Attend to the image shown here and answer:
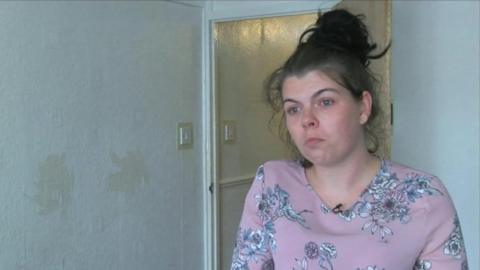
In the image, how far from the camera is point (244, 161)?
114 inches

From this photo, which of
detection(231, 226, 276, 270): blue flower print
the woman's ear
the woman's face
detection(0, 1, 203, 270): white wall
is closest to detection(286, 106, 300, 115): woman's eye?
the woman's face

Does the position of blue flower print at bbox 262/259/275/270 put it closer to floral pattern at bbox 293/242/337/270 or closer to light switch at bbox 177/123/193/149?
floral pattern at bbox 293/242/337/270

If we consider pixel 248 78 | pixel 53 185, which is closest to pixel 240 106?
pixel 248 78

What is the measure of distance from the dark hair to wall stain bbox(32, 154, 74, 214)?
1101 mm

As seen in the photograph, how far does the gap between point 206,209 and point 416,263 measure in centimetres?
179

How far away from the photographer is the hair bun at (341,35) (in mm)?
1011

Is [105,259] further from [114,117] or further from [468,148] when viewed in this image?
[468,148]

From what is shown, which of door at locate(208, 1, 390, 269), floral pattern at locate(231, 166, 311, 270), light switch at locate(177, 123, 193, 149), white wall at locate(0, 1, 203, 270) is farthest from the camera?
door at locate(208, 1, 390, 269)

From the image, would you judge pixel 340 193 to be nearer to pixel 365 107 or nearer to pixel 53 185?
pixel 365 107

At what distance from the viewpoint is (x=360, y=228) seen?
0.95 m

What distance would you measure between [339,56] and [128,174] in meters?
1.42

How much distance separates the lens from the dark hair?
980 mm

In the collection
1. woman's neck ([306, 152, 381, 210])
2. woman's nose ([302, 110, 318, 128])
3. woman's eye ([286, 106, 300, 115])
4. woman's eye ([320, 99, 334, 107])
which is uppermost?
woman's eye ([320, 99, 334, 107])

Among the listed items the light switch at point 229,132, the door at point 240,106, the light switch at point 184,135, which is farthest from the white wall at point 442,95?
the light switch at point 184,135
